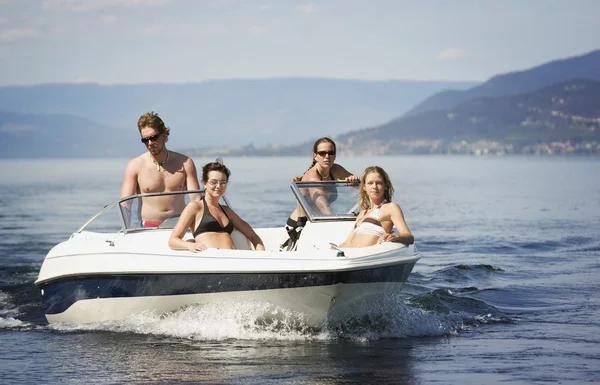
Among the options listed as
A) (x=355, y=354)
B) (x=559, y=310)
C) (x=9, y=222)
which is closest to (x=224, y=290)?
(x=355, y=354)

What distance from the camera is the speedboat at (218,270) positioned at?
8.32 metres

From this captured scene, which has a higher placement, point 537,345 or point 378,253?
point 378,253

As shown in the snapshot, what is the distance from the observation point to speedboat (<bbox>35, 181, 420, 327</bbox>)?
8320mm

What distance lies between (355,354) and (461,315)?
267 centimetres

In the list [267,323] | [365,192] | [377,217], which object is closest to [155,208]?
[267,323]

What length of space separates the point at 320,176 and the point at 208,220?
1.67 meters

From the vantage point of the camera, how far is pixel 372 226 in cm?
912

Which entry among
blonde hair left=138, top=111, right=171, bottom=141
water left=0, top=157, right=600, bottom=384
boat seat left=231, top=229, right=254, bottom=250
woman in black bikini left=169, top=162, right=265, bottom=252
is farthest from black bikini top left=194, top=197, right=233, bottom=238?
blonde hair left=138, top=111, right=171, bottom=141

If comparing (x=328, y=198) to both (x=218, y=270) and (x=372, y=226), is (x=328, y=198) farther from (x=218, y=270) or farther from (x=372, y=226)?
(x=218, y=270)

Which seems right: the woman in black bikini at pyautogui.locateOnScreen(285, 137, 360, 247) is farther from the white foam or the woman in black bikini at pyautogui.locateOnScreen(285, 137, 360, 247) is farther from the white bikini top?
the white foam

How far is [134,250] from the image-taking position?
9055 mm

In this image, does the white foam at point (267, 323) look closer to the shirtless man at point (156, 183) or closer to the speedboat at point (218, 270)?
the speedboat at point (218, 270)

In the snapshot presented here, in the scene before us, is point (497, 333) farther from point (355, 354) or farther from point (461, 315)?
point (355, 354)

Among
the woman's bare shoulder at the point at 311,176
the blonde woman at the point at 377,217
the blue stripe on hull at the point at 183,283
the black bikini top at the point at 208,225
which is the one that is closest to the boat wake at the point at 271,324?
the blue stripe on hull at the point at 183,283
